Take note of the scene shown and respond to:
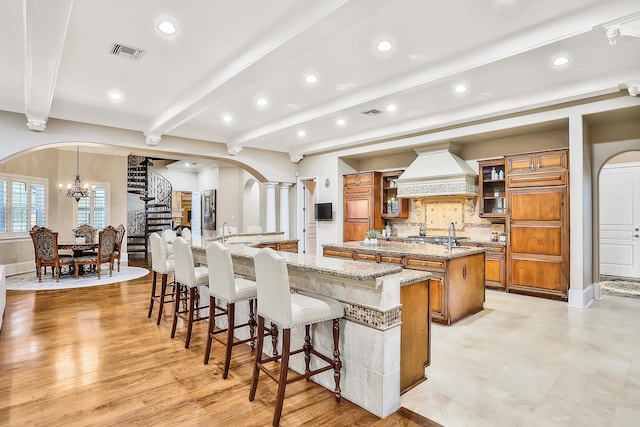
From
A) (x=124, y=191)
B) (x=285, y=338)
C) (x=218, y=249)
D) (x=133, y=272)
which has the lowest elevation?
(x=133, y=272)

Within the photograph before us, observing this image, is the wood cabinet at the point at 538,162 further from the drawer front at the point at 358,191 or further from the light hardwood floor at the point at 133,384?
the light hardwood floor at the point at 133,384

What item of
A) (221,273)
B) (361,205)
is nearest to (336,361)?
(221,273)

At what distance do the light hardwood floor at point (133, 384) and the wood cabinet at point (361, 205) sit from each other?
4452 mm

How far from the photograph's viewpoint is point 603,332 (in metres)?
3.80

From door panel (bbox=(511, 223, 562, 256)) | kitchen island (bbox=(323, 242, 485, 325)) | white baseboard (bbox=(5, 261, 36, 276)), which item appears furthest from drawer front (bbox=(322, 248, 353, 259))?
white baseboard (bbox=(5, 261, 36, 276))

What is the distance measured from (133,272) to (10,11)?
6.12m

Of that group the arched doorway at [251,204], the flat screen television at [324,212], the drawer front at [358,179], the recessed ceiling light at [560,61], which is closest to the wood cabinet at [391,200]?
the drawer front at [358,179]

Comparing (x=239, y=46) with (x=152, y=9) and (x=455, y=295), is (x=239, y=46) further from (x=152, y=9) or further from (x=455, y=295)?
(x=455, y=295)

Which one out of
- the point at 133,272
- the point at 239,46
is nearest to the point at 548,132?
the point at 239,46

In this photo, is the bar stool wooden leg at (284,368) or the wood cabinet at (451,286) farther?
the wood cabinet at (451,286)

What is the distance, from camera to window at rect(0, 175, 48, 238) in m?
7.61

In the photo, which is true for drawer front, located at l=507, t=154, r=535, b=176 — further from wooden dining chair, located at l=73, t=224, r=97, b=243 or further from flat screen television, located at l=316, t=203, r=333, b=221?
wooden dining chair, located at l=73, t=224, r=97, b=243

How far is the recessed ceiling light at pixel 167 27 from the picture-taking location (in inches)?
122

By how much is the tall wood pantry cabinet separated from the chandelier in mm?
9262
